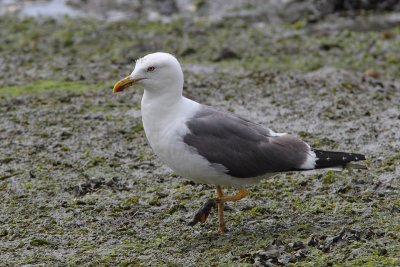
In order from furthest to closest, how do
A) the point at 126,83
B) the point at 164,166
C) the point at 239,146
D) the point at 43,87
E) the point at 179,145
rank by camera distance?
the point at 43,87 → the point at 164,166 → the point at 126,83 → the point at 239,146 → the point at 179,145

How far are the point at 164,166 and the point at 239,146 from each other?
5.08 ft

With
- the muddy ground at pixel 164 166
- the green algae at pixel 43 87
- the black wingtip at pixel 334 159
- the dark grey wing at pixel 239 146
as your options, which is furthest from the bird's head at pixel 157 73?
the green algae at pixel 43 87

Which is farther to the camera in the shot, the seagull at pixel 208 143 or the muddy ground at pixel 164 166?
the seagull at pixel 208 143

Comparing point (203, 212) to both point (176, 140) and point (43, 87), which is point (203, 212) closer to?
point (176, 140)

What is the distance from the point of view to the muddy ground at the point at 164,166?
224 inches

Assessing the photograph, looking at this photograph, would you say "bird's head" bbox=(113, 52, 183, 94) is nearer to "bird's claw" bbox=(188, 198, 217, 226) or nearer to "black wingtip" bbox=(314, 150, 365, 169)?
"bird's claw" bbox=(188, 198, 217, 226)

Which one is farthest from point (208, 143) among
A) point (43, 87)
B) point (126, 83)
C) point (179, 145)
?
point (43, 87)

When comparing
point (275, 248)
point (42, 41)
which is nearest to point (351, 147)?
point (275, 248)

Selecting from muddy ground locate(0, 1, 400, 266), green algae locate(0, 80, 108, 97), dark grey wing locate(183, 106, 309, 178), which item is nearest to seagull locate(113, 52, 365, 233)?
dark grey wing locate(183, 106, 309, 178)

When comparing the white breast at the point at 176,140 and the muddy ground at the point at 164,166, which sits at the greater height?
the white breast at the point at 176,140

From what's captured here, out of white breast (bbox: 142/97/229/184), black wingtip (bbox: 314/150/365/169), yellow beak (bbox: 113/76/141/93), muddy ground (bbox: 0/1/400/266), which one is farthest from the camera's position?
yellow beak (bbox: 113/76/141/93)

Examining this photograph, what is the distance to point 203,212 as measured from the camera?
5969mm

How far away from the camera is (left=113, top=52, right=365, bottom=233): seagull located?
5.82 meters

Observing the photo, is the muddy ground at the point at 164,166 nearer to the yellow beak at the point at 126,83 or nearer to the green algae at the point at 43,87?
the green algae at the point at 43,87
